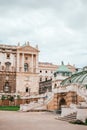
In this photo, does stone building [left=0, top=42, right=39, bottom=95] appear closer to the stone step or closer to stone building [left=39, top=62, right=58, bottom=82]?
stone building [left=39, top=62, right=58, bottom=82]

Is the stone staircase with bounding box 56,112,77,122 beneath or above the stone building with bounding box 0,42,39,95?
beneath

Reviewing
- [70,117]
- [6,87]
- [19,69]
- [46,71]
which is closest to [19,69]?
[19,69]

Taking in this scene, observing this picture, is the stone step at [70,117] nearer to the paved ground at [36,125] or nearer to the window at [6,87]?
the paved ground at [36,125]

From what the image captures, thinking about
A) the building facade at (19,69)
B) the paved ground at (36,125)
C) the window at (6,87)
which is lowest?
the paved ground at (36,125)

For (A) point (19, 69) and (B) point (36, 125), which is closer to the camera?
(B) point (36, 125)

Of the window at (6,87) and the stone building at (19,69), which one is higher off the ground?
the stone building at (19,69)

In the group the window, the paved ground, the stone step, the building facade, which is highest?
the building facade

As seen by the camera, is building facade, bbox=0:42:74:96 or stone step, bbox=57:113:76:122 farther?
building facade, bbox=0:42:74:96

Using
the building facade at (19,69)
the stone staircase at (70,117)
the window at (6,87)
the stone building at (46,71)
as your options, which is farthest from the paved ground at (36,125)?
the stone building at (46,71)

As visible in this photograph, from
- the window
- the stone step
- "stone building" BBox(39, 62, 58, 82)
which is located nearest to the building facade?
the window

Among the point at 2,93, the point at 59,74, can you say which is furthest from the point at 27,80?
the point at 59,74

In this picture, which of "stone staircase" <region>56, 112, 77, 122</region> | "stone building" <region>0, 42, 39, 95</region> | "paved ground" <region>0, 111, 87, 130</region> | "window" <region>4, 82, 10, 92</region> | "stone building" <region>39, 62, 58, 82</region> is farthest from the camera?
"stone building" <region>39, 62, 58, 82</region>

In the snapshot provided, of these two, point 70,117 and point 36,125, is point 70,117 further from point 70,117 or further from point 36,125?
point 36,125

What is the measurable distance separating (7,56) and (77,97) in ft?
189
